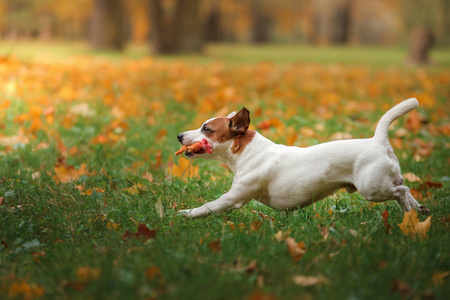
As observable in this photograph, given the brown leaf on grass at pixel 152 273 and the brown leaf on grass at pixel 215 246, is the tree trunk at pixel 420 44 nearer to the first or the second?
the brown leaf on grass at pixel 215 246

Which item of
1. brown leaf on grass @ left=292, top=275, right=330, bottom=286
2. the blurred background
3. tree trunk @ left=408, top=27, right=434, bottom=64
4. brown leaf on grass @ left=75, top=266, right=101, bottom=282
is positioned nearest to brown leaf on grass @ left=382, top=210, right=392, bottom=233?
brown leaf on grass @ left=292, top=275, right=330, bottom=286

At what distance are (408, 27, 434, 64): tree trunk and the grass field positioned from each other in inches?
357

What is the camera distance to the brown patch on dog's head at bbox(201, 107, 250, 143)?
291cm

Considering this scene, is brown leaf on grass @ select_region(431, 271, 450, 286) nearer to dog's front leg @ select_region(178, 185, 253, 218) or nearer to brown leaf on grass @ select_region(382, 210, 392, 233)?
brown leaf on grass @ select_region(382, 210, 392, 233)

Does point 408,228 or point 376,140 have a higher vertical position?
point 376,140

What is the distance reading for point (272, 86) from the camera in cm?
851

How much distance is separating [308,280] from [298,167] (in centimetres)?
92

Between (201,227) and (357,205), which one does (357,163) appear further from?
(201,227)

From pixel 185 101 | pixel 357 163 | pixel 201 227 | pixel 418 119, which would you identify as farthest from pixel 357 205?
pixel 185 101

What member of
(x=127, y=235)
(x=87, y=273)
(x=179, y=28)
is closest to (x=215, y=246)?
(x=127, y=235)

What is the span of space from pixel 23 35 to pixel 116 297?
46670 mm

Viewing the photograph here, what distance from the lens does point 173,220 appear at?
279cm

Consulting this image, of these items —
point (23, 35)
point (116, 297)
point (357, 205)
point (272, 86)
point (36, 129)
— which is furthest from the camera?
point (23, 35)

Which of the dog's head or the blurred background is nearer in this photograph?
the dog's head
